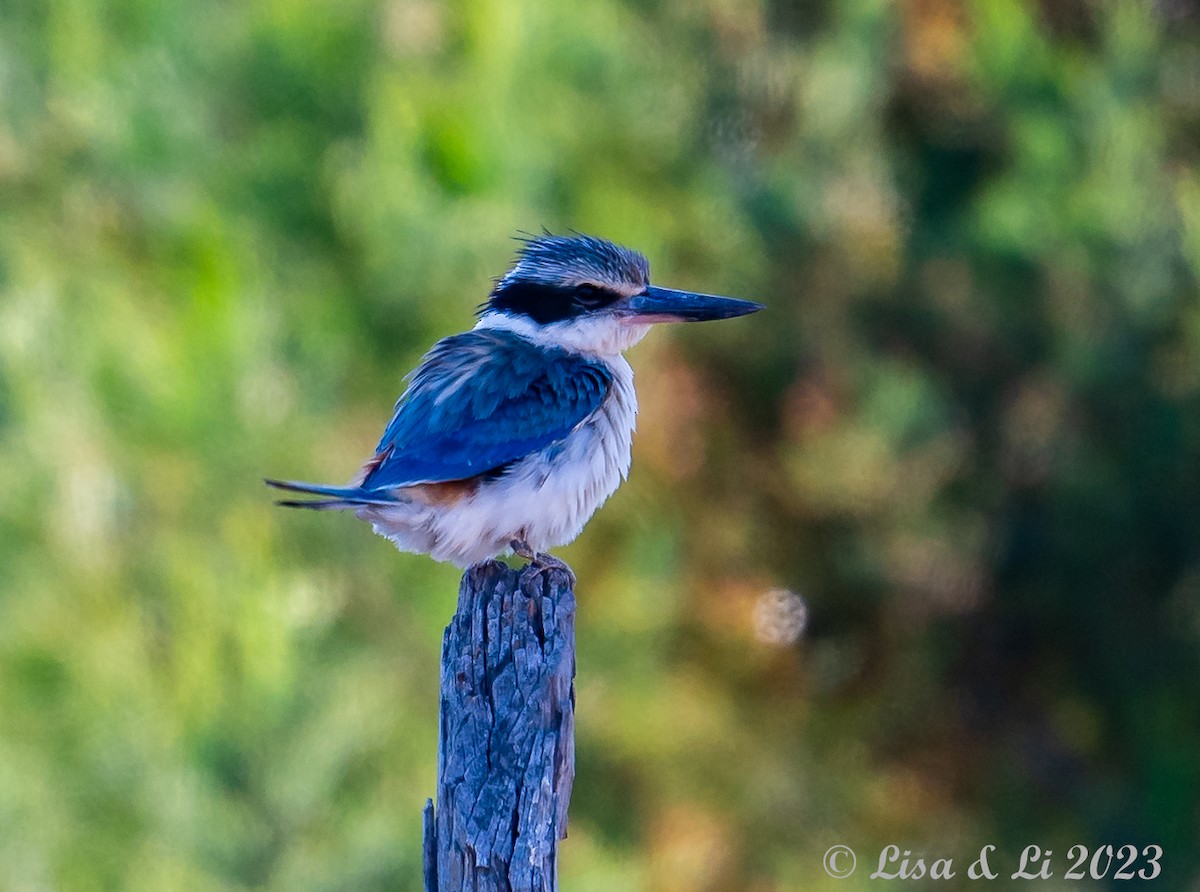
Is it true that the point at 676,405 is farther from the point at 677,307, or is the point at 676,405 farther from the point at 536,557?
the point at 536,557

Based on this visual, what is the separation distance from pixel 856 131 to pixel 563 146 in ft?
4.20

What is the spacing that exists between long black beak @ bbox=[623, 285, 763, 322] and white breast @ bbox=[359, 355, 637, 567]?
0.49 meters

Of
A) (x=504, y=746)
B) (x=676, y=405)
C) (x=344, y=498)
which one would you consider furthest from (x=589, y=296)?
(x=676, y=405)

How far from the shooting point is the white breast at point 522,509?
3682 mm

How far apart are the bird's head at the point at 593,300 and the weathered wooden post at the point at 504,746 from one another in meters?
1.30

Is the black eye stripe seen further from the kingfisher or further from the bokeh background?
the bokeh background

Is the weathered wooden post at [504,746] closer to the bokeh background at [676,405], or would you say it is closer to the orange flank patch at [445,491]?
the orange flank patch at [445,491]

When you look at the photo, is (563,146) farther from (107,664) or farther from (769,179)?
(107,664)

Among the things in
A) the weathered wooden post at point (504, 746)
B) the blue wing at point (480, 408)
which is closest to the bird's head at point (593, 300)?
the blue wing at point (480, 408)

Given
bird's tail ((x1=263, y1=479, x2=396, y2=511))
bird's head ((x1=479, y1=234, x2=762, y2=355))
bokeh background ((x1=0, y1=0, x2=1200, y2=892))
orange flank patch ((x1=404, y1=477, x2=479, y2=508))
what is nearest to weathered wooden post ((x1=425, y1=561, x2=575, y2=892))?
bird's tail ((x1=263, y1=479, x2=396, y2=511))

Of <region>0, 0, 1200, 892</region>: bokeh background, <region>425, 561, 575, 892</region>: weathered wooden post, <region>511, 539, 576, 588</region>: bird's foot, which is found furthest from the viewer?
<region>0, 0, 1200, 892</region>: bokeh background

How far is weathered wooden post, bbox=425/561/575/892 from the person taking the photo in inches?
109

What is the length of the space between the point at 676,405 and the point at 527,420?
3157 millimetres

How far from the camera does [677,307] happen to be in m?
4.29
